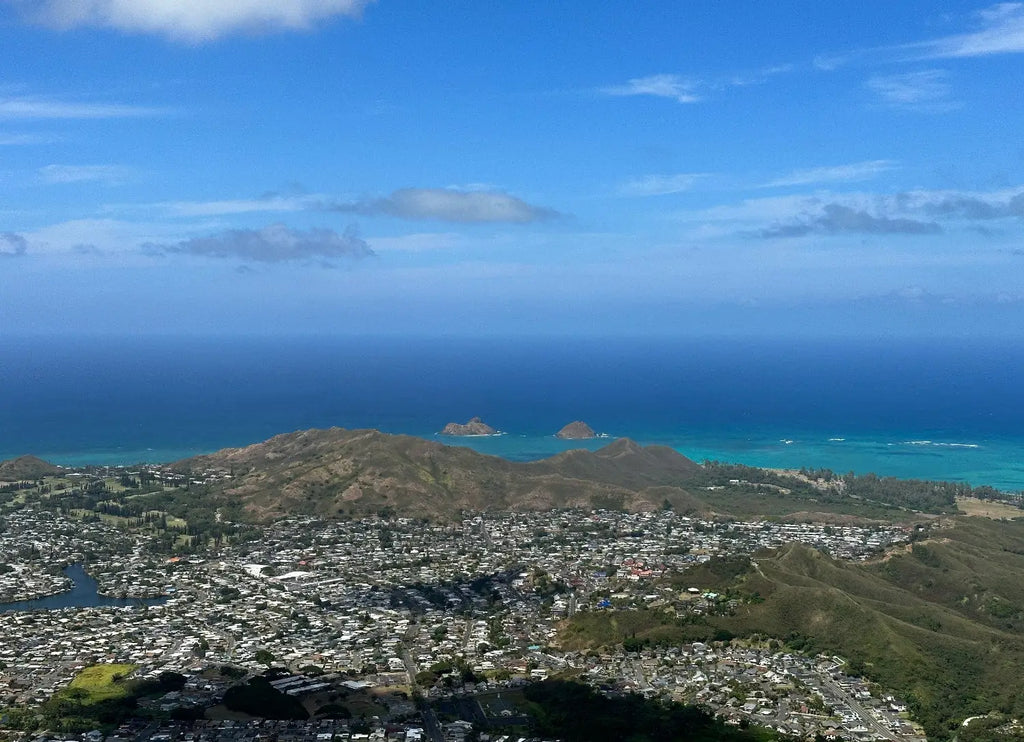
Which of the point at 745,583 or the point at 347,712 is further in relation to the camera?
the point at 745,583

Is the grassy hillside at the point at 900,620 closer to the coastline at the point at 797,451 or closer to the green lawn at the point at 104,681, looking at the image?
the green lawn at the point at 104,681

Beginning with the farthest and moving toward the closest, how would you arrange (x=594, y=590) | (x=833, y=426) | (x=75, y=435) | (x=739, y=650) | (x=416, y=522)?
(x=833, y=426)
(x=75, y=435)
(x=416, y=522)
(x=594, y=590)
(x=739, y=650)

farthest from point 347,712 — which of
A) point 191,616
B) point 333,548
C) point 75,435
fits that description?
point 75,435

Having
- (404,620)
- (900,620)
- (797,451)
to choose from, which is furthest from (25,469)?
(797,451)

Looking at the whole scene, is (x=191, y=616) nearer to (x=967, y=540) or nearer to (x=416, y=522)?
(x=416, y=522)

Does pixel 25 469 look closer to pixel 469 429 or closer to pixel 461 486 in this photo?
pixel 461 486

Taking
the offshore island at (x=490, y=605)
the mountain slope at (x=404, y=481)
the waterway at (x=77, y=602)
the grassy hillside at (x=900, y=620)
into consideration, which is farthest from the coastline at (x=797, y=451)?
the waterway at (x=77, y=602)
